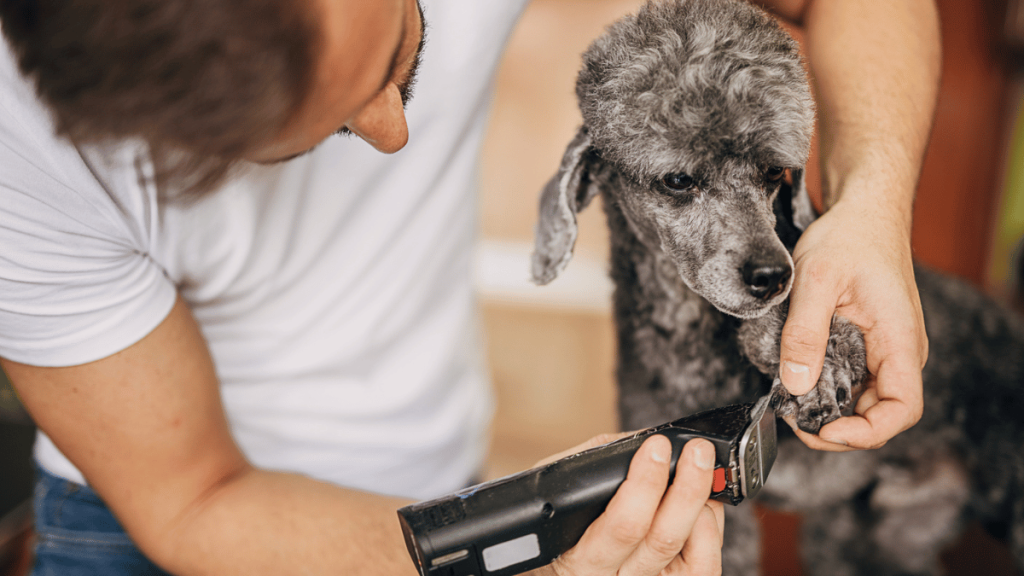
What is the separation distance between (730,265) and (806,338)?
82 mm

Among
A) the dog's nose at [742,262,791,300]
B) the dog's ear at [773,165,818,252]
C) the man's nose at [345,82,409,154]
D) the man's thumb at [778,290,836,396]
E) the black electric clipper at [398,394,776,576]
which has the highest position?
the man's nose at [345,82,409,154]

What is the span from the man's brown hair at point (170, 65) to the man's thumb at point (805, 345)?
409mm

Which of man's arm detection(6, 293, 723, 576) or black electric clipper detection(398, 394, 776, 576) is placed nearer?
black electric clipper detection(398, 394, 776, 576)

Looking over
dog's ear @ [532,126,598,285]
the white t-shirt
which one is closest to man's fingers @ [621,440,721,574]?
dog's ear @ [532,126,598,285]

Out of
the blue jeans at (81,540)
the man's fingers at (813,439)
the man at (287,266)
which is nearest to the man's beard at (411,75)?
the man at (287,266)

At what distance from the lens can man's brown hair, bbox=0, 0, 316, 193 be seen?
330mm

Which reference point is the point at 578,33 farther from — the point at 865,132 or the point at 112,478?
the point at 112,478

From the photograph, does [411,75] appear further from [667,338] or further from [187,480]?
[187,480]

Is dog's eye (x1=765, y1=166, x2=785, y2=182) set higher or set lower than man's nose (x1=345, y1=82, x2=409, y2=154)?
lower

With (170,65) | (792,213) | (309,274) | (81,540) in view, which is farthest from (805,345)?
(81,540)

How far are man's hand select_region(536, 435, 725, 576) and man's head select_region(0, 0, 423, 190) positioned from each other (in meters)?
0.37

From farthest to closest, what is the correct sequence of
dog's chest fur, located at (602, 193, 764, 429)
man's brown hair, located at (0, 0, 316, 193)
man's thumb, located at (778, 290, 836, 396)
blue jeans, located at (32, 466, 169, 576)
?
blue jeans, located at (32, 466, 169, 576) → dog's chest fur, located at (602, 193, 764, 429) → man's thumb, located at (778, 290, 836, 396) → man's brown hair, located at (0, 0, 316, 193)

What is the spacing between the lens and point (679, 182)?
0.47 meters

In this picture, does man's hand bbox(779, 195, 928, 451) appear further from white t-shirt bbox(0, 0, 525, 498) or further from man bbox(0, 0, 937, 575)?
white t-shirt bbox(0, 0, 525, 498)
